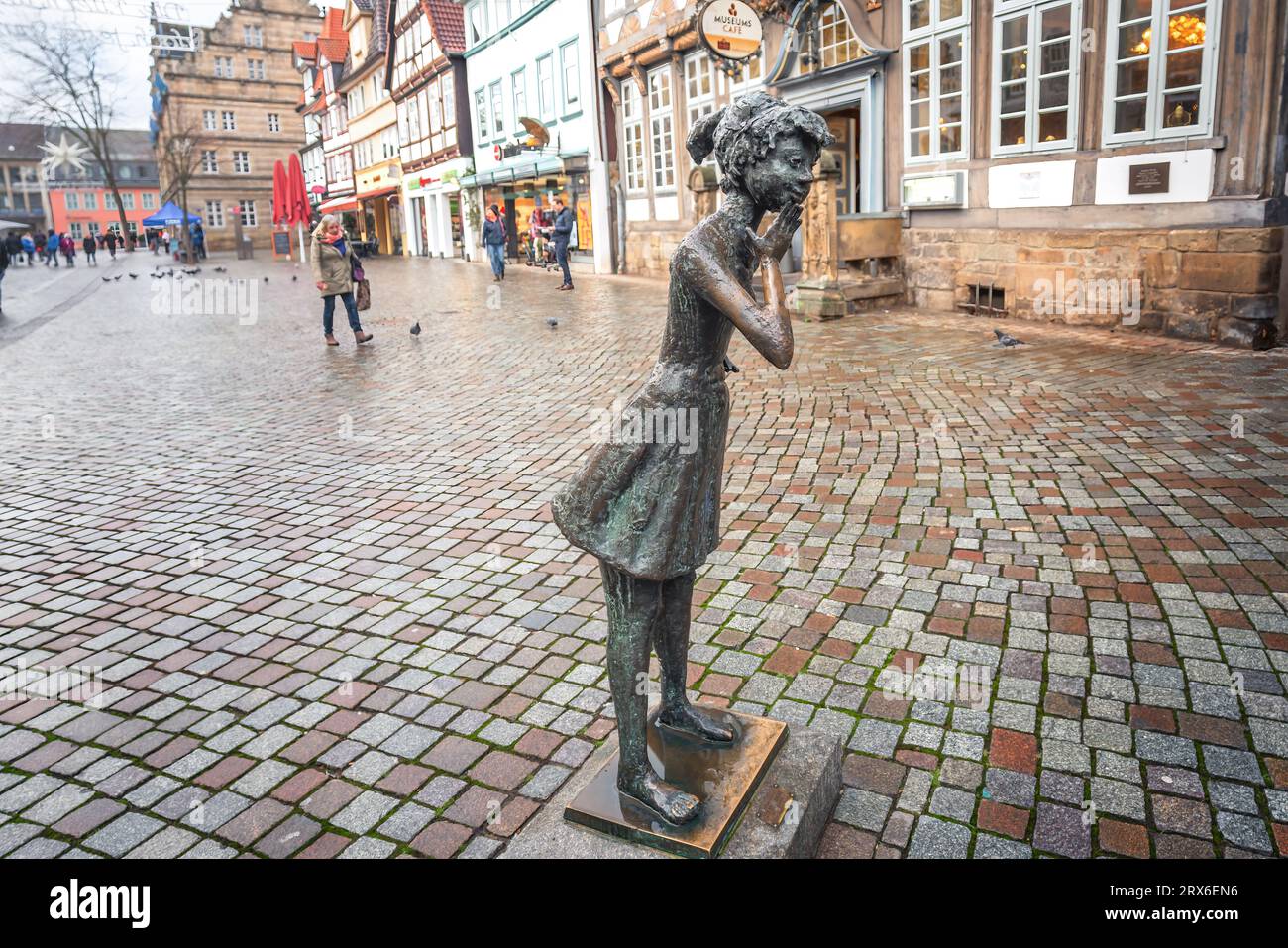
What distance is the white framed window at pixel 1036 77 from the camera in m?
11.2

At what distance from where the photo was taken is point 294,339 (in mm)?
14445

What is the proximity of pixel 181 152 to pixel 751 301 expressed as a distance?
57.6 meters

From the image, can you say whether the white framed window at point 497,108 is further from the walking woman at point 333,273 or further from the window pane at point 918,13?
the window pane at point 918,13

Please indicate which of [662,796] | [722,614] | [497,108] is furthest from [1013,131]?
[497,108]

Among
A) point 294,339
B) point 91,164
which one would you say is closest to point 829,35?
point 294,339

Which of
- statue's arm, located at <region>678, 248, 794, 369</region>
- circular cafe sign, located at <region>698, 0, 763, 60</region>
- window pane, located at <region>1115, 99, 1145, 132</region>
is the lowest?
statue's arm, located at <region>678, 248, 794, 369</region>

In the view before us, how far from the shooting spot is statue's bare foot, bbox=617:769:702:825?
240 centimetres

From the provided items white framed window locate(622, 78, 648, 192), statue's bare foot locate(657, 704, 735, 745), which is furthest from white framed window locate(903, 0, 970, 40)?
statue's bare foot locate(657, 704, 735, 745)

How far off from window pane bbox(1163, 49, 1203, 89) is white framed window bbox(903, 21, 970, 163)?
2.95 metres

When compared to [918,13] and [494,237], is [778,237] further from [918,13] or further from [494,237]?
[494,237]

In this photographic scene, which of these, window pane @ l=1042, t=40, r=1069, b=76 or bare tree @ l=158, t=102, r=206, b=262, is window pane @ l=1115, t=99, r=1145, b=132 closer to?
window pane @ l=1042, t=40, r=1069, b=76

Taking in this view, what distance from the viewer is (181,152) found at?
51.3 m

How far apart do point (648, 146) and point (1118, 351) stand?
14.5 meters

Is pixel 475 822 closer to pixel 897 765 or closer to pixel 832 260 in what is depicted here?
pixel 897 765
